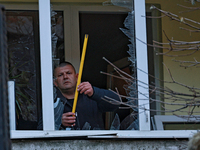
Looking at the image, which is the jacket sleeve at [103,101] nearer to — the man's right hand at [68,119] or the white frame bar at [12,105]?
the man's right hand at [68,119]

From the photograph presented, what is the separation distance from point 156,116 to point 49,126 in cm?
113

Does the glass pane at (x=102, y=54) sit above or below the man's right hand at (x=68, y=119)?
above

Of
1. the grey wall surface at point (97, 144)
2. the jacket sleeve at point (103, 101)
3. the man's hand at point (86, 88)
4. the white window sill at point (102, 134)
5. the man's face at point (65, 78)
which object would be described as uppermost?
the man's face at point (65, 78)

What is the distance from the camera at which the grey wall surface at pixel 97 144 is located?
2.96 meters

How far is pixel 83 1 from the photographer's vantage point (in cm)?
349

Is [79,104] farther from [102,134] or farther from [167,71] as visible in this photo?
[167,71]

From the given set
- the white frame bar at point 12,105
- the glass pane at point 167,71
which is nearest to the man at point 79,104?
the white frame bar at point 12,105

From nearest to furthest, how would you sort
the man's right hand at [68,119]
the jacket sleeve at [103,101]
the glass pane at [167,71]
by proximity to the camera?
the man's right hand at [68,119] < the jacket sleeve at [103,101] < the glass pane at [167,71]

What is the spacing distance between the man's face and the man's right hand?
256 millimetres

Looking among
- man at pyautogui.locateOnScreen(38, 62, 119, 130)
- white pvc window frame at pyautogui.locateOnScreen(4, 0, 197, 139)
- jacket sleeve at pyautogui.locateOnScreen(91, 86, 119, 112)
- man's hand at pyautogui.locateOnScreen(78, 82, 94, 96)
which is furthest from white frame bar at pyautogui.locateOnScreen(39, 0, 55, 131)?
jacket sleeve at pyautogui.locateOnScreen(91, 86, 119, 112)

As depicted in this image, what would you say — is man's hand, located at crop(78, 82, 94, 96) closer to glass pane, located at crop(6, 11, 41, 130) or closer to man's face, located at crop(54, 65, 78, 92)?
man's face, located at crop(54, 65, 78, 92)

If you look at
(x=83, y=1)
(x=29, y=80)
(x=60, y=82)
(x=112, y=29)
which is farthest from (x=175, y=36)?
(x=29, y=80)

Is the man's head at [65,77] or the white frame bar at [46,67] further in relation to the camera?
the man's head at [65,77]

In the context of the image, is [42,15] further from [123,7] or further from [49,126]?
[49,126]
